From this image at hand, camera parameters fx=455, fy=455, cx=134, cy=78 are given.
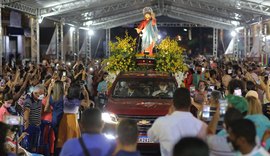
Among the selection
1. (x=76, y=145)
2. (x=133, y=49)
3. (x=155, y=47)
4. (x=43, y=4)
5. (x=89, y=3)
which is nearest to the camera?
(x=76, y=145)

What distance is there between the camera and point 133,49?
16.4 m

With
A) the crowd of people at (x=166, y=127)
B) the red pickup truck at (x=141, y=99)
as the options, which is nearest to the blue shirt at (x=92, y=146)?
the crowd of people at (x=166, y=127)

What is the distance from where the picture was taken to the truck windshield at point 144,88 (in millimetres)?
11586

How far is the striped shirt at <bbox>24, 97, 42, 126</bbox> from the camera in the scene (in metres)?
9.66

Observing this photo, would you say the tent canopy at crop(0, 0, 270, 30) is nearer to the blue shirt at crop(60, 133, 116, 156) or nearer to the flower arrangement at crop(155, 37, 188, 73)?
the flower arrangement at crop(155, 37, 188, 73)

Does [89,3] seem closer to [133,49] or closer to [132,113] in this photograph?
[133,49]

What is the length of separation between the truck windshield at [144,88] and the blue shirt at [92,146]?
264 inches

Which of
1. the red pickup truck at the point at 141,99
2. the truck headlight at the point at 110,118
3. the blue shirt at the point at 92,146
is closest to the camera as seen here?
the blue shirt at the point at 92,146

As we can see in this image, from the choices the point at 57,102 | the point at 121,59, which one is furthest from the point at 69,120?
the point at 121,59

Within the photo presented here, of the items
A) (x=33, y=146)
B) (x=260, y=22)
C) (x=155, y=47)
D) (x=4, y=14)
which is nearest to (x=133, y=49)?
(x=155, y=47)

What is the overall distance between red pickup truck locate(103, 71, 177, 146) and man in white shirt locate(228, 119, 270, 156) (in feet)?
19.3

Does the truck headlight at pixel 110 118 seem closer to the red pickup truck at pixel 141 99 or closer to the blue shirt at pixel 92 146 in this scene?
the red pickup truck at pixel 141 99

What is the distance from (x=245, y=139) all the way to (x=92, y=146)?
157 centimetres

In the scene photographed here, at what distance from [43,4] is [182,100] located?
23.5 m
